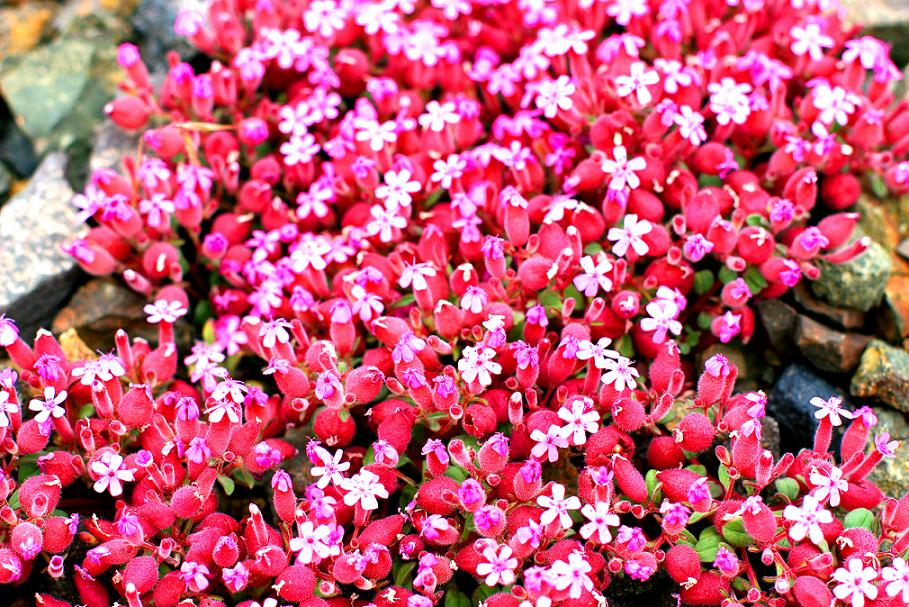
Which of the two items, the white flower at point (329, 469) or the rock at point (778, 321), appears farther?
the rock at point (778, 321)

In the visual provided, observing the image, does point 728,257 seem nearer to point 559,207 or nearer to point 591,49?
point 559,207

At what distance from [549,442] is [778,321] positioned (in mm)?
1301

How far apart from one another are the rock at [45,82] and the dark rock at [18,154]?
9cm

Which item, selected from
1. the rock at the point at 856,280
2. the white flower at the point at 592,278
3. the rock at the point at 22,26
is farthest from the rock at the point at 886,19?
the rock at the point at 22,26

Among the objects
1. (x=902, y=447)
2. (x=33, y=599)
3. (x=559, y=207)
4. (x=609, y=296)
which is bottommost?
(x=33, y=599)

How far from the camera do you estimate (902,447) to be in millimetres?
3584

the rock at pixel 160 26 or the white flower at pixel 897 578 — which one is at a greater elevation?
the rock at pixel 160 26

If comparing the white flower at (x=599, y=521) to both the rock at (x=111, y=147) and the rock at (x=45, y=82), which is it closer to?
the rock at (x=111, y=147)

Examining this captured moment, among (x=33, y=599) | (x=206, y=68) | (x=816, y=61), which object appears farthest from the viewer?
(x=206, y=68)

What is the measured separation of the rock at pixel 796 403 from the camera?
12.1 feet

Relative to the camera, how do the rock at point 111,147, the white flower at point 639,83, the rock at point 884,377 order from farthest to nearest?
1. the rock at point 111,147
2. the white flower at point 639,83
3. the rock at point 884,377

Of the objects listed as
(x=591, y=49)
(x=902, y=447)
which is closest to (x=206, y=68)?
(x=591, y=49)

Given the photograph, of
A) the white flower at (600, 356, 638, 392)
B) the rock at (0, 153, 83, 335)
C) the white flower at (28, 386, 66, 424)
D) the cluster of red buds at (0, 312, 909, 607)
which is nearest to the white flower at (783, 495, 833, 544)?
the cluster of red buds at (0, 312, 909, 607)

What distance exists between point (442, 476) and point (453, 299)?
790 millimetres
